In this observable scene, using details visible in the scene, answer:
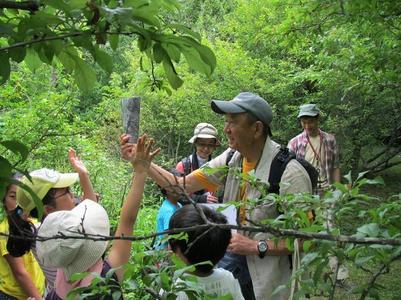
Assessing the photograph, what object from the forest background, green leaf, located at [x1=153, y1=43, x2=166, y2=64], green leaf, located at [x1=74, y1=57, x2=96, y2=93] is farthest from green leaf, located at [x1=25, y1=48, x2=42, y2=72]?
green leaf, located at [x1=153, y1=43, x2=166, y2=64]

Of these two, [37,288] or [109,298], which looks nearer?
[109,298]

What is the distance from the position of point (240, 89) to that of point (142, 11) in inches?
336

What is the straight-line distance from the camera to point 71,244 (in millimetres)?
1790

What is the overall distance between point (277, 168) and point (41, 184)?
43.0 inches

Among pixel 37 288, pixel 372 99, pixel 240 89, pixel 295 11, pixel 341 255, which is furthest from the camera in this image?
pixel 240 89

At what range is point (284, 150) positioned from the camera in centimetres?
260

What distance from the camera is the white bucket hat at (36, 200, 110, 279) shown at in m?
1.79

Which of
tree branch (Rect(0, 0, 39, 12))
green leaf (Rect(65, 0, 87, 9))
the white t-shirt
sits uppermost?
green leaf (Rect(65, 0, 87, 9))

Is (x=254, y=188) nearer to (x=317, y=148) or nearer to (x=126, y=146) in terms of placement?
(x=126, y=146)

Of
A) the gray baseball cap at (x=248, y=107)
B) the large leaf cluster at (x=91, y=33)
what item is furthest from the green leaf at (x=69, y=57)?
the gray baseball cap at (x=248, y=107)

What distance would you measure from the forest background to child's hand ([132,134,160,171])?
267mm

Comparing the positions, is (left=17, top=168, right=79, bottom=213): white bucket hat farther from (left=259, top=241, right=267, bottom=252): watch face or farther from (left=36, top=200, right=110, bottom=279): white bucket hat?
(left=259, top=241, right=267, bottom=252): watch face

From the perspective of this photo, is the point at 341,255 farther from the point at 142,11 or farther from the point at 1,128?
the point at 1,128

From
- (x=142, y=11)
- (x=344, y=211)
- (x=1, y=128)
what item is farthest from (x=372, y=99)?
(x=142, y=11)
